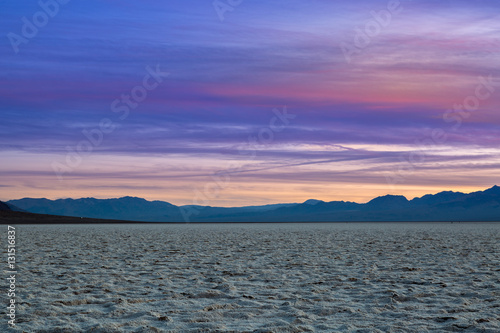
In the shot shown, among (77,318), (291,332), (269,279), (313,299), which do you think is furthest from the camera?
(269,279)

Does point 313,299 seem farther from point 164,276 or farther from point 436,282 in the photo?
point 164,276

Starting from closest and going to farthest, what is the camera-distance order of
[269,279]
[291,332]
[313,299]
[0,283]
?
1. [291,332]
2. [313,299]
3. [0,283]
4. [269,279]

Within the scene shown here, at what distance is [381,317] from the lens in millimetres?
9797

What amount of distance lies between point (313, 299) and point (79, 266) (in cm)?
1034

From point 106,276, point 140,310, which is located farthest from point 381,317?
point 106,276

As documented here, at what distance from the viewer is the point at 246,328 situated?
29.3ft

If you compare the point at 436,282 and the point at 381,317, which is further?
the point at 436,282

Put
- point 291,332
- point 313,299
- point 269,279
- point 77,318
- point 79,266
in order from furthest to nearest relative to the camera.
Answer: point 79,266
point 269,279
point 313,299
point 77,318
point 291,332

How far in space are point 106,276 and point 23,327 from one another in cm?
686

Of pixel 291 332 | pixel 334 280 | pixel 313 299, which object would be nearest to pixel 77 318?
pixel 291 332

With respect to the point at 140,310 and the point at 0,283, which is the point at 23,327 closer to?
the point at 140,310

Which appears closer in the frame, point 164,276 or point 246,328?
point 246,328

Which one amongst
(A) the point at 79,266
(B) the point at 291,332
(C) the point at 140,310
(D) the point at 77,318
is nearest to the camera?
(B) the point at 291,332

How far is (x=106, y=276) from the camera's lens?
15844 mm
